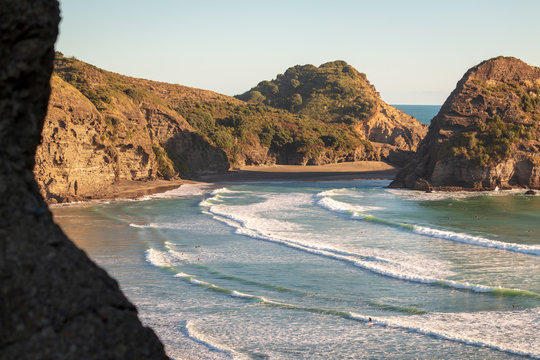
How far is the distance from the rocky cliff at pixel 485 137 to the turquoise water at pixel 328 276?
27.3 feet

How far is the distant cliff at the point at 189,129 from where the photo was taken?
4525cm

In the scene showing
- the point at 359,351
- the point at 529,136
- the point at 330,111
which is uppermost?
the point at 330,111

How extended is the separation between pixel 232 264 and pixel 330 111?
85030 millimetres

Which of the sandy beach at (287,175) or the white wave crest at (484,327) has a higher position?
the sandy beach at (287,175)

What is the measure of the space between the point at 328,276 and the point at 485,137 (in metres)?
34.8

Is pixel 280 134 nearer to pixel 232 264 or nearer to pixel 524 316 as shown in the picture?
pixel 232 264

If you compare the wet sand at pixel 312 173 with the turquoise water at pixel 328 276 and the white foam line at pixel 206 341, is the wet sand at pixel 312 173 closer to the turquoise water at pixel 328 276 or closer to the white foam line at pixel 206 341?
the turquoise water at pixel 328 276

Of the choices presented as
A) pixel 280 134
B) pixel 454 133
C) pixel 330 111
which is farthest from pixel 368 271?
pixel 330 111

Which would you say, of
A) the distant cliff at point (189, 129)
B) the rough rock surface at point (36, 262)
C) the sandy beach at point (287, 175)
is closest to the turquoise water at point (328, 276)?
the distant cliff at point (189, 129)

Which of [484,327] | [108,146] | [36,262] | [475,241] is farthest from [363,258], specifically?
[108,146]

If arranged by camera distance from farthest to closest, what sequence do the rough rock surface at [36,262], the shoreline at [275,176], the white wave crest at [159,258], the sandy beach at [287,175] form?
the sandy beach at [287,175] → the shoreline at [275,176] → the white wave crest at [159,258] → the rough rock surface at [36,262]

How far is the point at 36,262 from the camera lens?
12.8ft

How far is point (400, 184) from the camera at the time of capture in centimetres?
5569

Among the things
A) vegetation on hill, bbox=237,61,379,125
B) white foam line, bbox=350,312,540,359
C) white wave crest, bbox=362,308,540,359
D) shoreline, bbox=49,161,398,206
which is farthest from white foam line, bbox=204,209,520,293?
vegetation on hill, bbox=237,61,379,125
